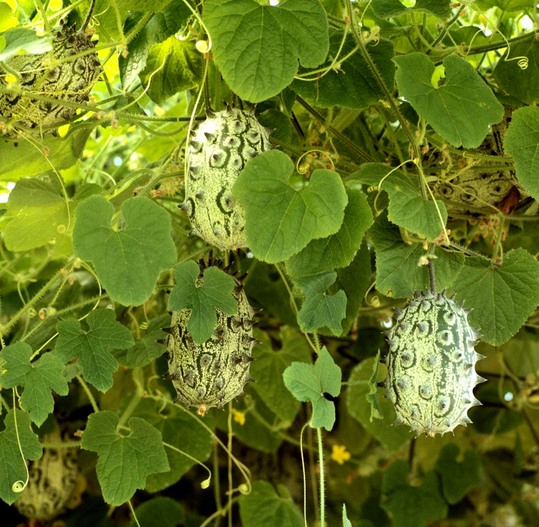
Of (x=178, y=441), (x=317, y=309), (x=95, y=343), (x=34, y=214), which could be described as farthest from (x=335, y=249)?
(x=178, y=441)

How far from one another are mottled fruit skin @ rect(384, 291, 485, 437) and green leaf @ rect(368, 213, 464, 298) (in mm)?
67

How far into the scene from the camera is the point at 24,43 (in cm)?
59

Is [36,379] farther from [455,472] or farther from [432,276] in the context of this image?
[455,472]

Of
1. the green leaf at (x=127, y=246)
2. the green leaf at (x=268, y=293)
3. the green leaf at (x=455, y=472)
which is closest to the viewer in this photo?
the green leaf at (x=127, y=246)

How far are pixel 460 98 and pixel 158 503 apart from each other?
2.87 ft

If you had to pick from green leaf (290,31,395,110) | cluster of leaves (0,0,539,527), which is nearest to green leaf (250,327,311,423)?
cluster of leaves (0,0,539,527)

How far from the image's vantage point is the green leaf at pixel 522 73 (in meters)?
0.79

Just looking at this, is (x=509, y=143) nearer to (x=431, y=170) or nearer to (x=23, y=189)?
(x=431, y=170)

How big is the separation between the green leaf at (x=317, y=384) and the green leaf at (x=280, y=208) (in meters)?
0.11

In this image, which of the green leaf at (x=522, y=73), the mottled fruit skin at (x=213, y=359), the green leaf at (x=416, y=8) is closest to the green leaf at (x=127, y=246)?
the mottled fruit skin at (x=213, y=359)

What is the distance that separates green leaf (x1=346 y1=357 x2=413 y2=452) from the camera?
111 centimetres

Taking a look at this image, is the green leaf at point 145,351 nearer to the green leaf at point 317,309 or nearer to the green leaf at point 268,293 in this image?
the green leaf at point 317,309

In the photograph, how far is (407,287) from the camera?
0.68 m

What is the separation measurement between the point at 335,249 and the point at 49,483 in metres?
0.72
